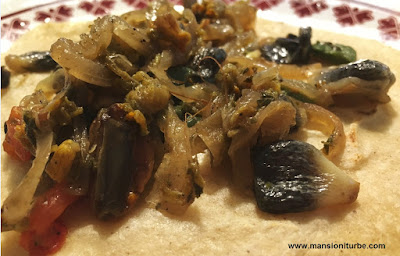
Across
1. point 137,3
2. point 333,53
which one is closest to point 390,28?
point 333,53

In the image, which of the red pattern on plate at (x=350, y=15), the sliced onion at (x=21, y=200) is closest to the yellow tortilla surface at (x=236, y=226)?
the sliced onion at (x=21, y=200)

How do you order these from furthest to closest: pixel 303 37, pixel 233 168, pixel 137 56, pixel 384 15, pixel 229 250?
pixel 384 15 → pixel 303 37 → pixel 137 56 → pixel 233 168 → pixel 229 250

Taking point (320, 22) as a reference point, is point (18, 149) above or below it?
above

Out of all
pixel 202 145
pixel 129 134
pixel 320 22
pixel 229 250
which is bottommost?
pixel 320 22

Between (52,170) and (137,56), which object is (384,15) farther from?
(52,170)

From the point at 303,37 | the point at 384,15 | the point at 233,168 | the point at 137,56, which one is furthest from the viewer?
the point at 384,15

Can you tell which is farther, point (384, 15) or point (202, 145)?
point (384, 15)

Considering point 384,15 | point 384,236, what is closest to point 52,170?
point 384,236

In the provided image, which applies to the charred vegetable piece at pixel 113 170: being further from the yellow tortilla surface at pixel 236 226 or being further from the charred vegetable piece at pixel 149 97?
the charred vegetable piece at pixel 149 97
